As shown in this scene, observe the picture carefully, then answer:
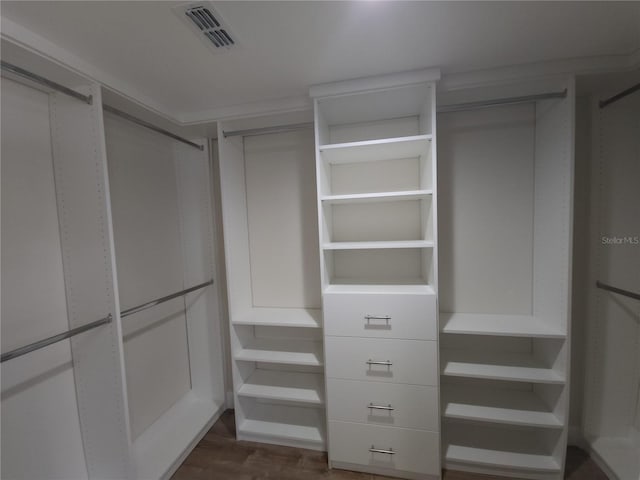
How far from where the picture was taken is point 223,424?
6.89 feet

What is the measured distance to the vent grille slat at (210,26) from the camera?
39.4 inches

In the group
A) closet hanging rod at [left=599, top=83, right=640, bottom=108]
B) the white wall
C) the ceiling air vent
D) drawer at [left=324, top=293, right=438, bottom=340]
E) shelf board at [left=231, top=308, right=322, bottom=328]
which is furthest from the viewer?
shelf board at [left=231, top=308, right=322, bottom=328]

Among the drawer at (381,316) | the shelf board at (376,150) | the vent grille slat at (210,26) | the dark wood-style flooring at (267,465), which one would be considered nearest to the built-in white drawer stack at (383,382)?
the drawer at (381,316)

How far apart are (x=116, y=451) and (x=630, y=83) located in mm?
3525

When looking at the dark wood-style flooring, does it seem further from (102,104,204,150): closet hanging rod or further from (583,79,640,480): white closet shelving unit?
(102,104,204,150): closet hanging rod

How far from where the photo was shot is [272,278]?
7.02 ft

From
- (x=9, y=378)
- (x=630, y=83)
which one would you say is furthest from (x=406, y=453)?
(x=630, y=83)

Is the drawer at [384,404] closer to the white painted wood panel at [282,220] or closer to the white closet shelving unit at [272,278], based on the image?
the white closet shelving unit at [272,278]

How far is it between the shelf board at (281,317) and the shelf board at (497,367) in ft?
2.90

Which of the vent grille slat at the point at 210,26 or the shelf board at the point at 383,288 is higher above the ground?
the vent grille slat at the point at 210,26

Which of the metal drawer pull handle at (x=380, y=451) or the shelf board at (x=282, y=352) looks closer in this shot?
the metal drawer pull handle at (x=380, y=451)

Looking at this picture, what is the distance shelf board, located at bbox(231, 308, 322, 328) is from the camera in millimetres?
1805

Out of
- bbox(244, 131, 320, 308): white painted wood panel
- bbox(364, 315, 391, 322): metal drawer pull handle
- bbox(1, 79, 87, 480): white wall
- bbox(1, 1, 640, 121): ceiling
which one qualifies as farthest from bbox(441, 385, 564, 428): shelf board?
bbox(1, 79, 87, 480): white wall

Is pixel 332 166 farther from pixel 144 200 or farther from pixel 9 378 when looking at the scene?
pixel 9 378
